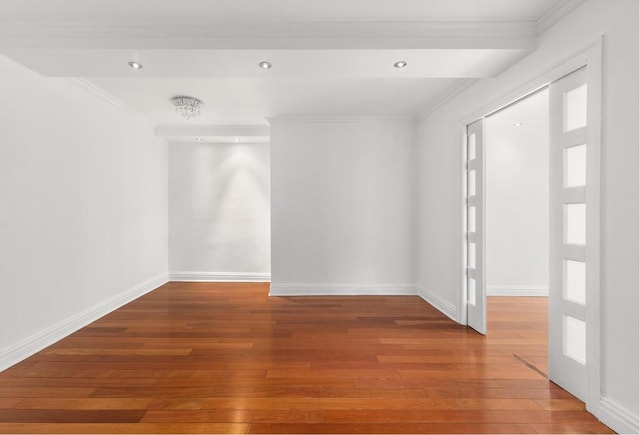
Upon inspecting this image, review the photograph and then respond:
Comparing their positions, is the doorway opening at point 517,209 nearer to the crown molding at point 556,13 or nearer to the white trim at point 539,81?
the white trim at point 539,81

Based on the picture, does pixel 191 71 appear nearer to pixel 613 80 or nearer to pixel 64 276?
pixel 64 276

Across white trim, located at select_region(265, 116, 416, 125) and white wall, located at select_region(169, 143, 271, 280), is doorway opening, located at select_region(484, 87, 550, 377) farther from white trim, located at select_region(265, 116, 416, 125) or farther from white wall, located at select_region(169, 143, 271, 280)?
white wall, located at select_region(169, 143, 271, 280)

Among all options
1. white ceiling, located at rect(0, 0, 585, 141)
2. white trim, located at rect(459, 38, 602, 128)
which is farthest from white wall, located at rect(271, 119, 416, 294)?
white ceiling, located at rect(0, 0, 585, 141)

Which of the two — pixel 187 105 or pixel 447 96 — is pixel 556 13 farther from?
pixel 187 105

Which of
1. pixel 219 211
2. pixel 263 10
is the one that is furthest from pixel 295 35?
pixel 219 211

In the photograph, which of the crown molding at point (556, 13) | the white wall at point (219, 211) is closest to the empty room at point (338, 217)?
the crown molding at point (556, 13)

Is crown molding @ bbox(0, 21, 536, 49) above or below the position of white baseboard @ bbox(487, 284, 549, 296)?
above

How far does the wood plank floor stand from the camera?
1.92 metres

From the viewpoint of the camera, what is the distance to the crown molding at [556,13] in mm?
2117

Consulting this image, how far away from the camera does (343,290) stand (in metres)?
4.90

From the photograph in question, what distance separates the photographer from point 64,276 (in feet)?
10.6

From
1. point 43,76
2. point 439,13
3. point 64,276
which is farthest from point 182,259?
point 439,13

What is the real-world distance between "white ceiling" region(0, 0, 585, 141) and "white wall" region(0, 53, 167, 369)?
1.49ft

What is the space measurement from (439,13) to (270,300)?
391 cm
